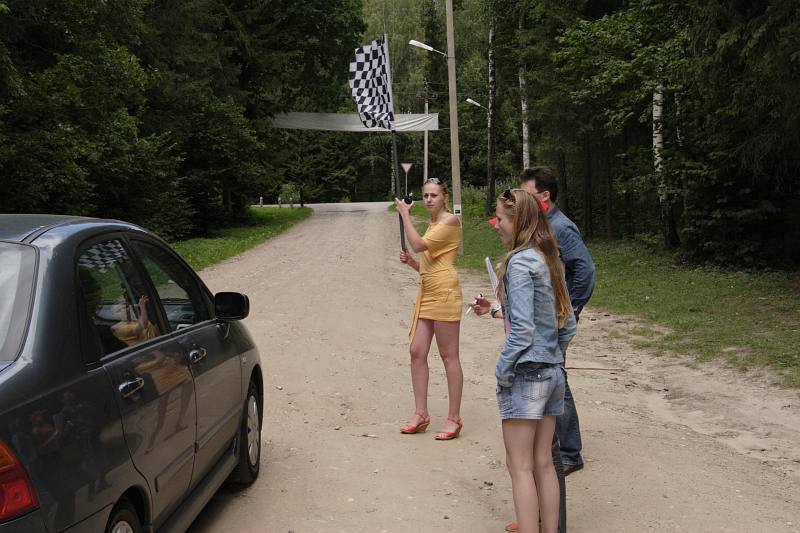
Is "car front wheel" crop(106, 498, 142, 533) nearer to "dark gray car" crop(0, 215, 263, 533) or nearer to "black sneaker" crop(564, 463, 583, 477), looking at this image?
"dark gray car" crop(0, 215, 263, 533)

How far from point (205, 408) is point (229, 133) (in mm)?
29644

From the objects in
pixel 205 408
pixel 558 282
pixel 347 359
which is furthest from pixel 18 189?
pixel 558 282

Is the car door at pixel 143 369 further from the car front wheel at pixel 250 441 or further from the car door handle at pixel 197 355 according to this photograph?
the car front wheel at pixel 250 441

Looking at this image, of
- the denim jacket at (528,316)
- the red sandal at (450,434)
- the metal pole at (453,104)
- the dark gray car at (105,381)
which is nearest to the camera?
the dark gray car at (105,381)

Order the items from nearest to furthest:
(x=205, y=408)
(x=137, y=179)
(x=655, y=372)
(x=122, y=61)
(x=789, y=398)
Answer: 1. (x=205, y=408)
2. (x=789, y=398)
3. (x=655, y=372)
4. (x=122, y=61)
5. (x=137, y=179)

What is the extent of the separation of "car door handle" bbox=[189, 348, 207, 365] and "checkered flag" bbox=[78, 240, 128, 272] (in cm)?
63

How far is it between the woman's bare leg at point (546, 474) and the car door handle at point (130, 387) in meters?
1.88

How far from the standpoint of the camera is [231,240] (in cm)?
2936

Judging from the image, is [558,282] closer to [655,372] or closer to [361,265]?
[655,372]

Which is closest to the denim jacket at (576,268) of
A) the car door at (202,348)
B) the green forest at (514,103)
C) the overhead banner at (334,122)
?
the car door at (202,348)

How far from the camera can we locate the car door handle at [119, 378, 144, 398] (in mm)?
3359

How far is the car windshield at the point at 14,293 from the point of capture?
2.94 meters

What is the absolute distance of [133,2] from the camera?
849 inches

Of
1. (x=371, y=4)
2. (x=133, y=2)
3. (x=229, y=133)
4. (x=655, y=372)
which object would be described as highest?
(x=371, y=4)
